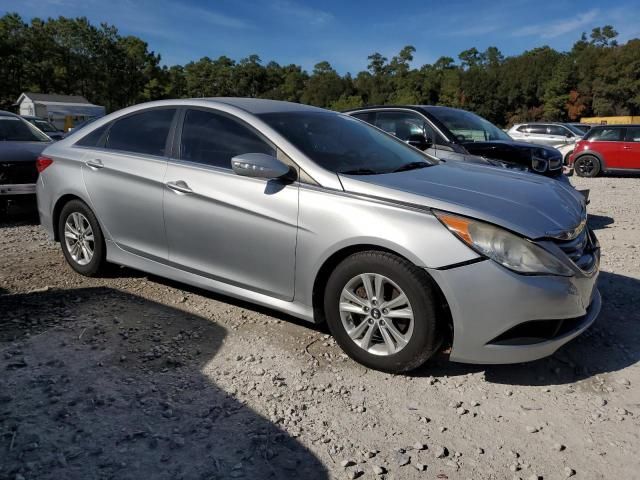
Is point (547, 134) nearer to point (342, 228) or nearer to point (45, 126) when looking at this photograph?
point (45, 126)

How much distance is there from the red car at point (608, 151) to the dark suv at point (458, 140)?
8.85m

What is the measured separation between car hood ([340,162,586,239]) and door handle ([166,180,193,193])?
1.20m

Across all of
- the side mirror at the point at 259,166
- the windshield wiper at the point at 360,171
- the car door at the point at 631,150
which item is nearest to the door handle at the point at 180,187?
the side mirror at the point at 259,166

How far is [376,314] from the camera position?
3.04 m

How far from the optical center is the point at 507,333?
9.19 ft

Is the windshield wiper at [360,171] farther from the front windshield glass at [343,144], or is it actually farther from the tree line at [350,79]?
the tree line at [350,79]

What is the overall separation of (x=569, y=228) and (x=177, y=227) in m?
2.62

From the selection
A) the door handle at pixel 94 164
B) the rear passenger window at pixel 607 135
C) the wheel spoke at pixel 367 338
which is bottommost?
the wheel spoke at pixel 367 338

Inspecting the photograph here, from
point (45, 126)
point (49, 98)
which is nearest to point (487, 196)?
point (45, 126)

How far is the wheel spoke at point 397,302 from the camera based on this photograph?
2.92 metres

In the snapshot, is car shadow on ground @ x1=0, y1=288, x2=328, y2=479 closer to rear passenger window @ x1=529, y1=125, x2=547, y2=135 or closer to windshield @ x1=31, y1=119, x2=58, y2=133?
windshield @ x1=31, y1=119, x2=58, y2=133

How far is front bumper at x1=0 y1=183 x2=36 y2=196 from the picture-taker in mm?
A: 6918

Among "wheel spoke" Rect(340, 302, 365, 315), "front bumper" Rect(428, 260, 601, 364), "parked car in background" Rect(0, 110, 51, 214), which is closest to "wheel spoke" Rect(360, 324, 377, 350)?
"wheel spoke" Rect(340, 302, 365, 315)

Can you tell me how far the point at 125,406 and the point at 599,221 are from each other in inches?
283
